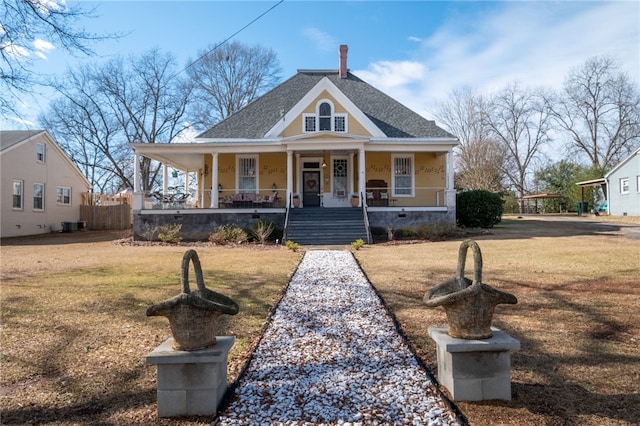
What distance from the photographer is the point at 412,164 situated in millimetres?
20484

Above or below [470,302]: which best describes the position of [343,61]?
above

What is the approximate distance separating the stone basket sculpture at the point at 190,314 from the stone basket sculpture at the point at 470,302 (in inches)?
67.6

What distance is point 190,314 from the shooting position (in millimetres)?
2957

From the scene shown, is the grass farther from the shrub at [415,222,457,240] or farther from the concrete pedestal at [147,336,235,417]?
the shrub at [415,222,457,240]

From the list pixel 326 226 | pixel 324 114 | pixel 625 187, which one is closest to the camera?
pixel 326 226

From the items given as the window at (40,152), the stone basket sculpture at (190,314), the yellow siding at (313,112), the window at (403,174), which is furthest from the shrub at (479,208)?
the window at (40,152)

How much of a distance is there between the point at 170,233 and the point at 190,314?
1411cm

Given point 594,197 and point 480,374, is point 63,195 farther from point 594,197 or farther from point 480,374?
point 594,197

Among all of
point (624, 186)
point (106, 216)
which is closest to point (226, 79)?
point (106, 216)

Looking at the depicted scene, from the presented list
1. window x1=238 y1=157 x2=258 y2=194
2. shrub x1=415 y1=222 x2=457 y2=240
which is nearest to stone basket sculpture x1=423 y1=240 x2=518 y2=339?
shrub x1=415 y1=222 x2=457 y2=240

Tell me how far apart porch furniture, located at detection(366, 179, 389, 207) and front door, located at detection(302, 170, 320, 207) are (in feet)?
8.56

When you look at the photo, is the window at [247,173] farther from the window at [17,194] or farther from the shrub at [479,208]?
the window at [17,194]

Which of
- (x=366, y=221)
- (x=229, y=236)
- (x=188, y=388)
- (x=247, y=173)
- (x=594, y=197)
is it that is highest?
(x=247, y=173)

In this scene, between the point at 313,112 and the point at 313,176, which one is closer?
the point at 313,112
